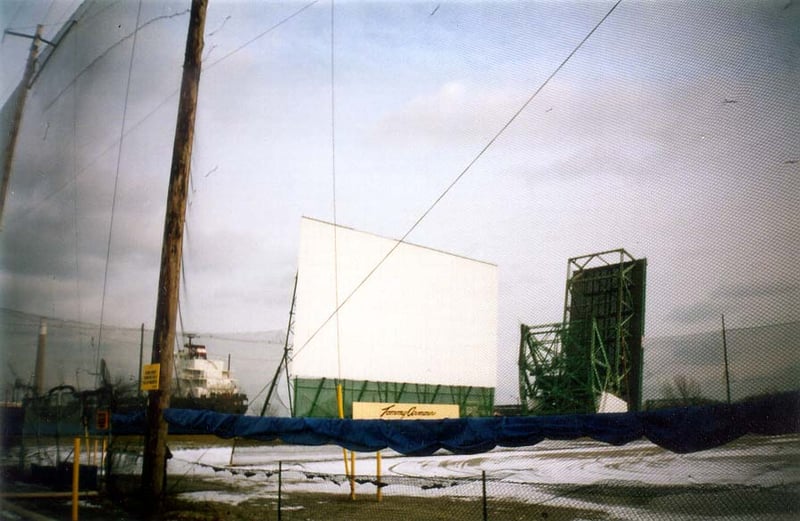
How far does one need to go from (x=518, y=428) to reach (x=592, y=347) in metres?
11.5

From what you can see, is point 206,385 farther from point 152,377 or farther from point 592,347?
point 152,377

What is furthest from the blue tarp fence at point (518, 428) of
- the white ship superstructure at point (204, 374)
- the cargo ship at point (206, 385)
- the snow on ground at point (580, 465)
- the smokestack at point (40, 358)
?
the white ship superstructure at point (204, 374)

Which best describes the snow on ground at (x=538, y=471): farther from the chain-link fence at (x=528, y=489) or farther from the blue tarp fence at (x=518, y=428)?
the blue tarp fence at (x=518, y=428)

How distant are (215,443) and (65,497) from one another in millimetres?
16706

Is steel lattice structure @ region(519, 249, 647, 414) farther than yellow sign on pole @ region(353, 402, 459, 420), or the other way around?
steel lattice structure @ region(519, 249, 647, 414)

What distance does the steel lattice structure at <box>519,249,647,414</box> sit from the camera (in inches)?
634

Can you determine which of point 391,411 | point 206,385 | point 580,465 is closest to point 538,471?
point 580,465

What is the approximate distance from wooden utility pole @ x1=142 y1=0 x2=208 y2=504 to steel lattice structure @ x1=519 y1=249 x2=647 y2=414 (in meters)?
8.91

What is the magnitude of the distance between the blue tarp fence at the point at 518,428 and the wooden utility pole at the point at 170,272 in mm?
356

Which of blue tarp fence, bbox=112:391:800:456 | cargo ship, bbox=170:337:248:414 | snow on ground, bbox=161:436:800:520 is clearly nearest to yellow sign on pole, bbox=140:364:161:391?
blue tarp fence, bbox=112:391:800:456

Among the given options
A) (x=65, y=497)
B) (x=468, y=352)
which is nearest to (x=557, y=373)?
(x=468, y=352)

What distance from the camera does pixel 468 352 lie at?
25.6 metres

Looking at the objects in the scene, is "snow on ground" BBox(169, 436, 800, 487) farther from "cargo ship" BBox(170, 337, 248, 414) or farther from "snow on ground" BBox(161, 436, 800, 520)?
"cargo ship" BBox(170, 337, 248, 414)

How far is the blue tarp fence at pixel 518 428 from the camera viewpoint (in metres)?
5.57
